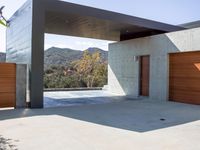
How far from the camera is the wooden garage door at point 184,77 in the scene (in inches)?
423

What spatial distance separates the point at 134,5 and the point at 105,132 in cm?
897

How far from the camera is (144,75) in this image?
13.4 metres

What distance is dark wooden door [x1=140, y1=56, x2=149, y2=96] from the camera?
13.2 metres

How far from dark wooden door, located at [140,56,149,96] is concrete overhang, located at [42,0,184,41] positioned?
1.68m

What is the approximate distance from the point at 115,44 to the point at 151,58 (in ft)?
10.9

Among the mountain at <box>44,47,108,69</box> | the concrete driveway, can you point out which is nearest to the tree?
the mountain at <box>44,47,108,69</box>

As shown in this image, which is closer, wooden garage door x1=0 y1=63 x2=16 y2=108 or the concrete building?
wooden garage door x1=0 y1=63 x2=16 y2=108

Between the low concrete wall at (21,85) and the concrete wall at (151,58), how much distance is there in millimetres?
6300

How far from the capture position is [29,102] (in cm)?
935

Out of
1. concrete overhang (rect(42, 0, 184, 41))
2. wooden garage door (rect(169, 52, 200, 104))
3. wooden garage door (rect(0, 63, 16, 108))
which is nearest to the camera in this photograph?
wooden garage door (rect(0, 63, 16, 108))

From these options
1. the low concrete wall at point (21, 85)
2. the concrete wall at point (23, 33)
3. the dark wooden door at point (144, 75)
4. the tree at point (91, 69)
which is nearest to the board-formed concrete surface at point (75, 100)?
the low concrete wall at point (21, 85)

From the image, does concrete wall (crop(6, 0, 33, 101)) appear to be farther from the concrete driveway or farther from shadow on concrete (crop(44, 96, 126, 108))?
the concrete driveway

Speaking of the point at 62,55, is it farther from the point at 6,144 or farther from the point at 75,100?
the point at 6,144

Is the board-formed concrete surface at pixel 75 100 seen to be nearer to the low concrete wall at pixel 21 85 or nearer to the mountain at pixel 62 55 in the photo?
the low concrete wall at pixel 21 85
